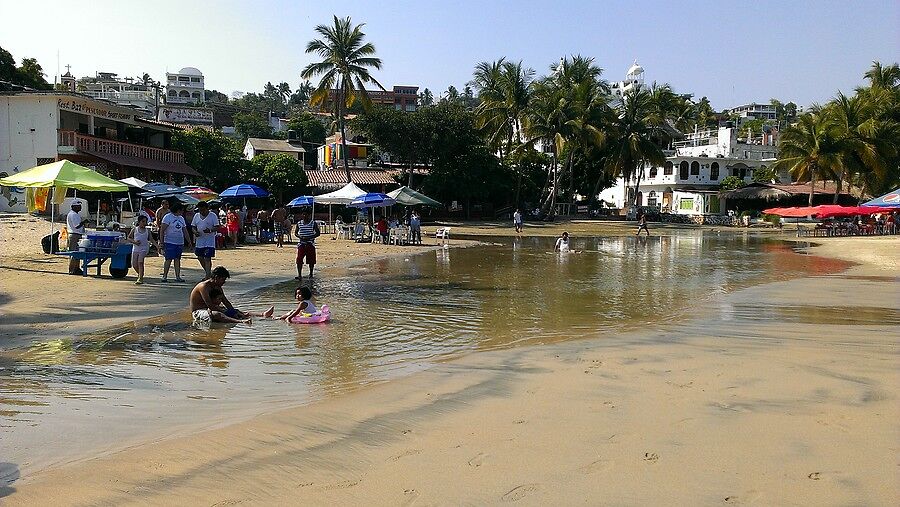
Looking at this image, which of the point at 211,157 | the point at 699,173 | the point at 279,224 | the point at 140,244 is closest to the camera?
the point at 140,244

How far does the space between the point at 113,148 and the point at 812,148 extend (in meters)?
41.9

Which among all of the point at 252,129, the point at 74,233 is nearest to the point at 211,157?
the point at 74,233

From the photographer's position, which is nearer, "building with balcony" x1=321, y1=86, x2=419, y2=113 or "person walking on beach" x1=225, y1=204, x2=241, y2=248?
"person walking on beach" x1=225, y1=204, x2=241, y2=248

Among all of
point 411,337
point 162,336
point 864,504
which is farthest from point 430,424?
point 162,336

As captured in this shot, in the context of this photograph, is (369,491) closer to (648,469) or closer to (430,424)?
(430,424)

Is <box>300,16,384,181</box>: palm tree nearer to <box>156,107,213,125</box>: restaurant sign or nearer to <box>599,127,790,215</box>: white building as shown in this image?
<box>599,127,790,215</box>: white building

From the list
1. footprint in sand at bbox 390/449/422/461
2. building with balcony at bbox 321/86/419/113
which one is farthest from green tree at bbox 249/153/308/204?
building with balcony at bbox 321/86/419/113

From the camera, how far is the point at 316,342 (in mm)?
9164

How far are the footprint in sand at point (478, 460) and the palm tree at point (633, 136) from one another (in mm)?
47670

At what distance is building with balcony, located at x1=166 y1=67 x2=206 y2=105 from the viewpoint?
137 m

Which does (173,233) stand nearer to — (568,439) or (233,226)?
(568,439)

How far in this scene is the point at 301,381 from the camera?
23.4 ft

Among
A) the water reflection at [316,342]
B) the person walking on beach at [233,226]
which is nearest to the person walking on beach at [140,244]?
the water reflection at [316,342]

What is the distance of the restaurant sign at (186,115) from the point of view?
89.9m
